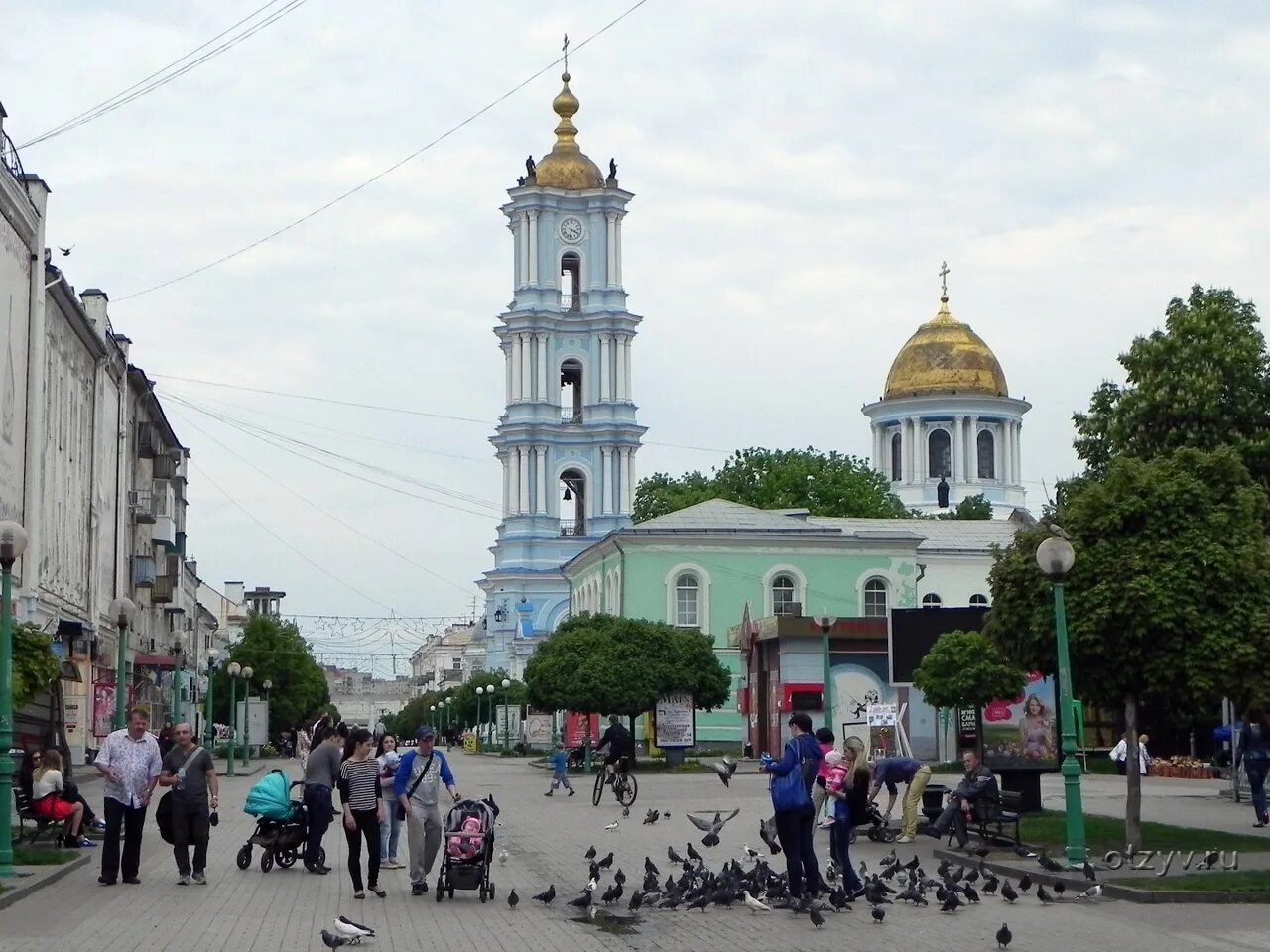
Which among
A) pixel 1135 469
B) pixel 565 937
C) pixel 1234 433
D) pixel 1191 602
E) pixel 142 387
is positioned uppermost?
pixel 142 387

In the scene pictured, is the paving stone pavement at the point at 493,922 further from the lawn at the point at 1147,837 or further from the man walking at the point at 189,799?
the lawn at the point at 1147,837

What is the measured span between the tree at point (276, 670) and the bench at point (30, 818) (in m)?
63.2

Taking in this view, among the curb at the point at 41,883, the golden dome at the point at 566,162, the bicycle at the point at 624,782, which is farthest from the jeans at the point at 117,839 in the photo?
the golden dome at the point at 566,162

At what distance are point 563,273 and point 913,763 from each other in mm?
80465

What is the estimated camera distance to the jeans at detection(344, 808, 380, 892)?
18422 mm

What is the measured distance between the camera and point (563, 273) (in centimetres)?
10425

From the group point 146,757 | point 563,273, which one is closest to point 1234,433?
point 146,757

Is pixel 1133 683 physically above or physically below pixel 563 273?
below

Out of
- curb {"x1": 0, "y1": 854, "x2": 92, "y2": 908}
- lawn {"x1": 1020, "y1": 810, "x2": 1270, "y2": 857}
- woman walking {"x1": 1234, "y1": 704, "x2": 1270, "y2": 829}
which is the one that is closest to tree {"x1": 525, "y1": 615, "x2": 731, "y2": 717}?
lawn {"x1": 1020, "y1": 810, "x2": 1270, "y2": 857}

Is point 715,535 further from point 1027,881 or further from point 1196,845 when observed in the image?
point 1027,881

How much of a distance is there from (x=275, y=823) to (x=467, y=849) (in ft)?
13.7

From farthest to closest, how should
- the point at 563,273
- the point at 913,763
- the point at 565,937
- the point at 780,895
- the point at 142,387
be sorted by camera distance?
the point at 563,273 < the point at 142,387 < the point at 913,763 < the point at 780,895 < the point at 565,937

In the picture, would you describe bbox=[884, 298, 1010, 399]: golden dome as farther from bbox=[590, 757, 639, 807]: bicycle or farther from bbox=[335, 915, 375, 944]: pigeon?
bbox=[335, 915, 375, 944]: pigeon

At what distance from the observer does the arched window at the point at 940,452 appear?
11481 centimetres
